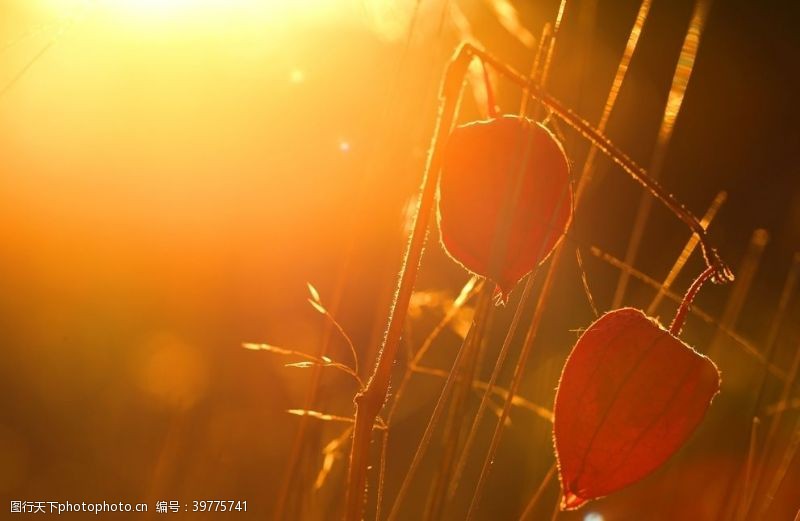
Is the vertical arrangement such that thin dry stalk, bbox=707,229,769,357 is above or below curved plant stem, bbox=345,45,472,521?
below

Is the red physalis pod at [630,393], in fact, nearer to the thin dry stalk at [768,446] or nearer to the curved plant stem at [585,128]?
the curved plant stem at [585,128]

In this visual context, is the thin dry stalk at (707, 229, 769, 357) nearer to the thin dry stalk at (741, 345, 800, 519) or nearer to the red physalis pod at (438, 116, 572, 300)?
the thin dry stalk at (741, 345, 800, 519)

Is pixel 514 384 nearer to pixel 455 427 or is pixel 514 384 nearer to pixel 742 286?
pixel 455 427

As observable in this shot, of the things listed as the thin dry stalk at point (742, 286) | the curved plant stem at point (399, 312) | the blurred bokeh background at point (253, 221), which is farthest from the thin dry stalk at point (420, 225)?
the blurred bokeh background at point (253, 221)

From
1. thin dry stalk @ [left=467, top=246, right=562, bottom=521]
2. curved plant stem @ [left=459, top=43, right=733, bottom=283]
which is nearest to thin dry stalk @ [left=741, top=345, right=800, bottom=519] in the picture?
thin dry stalk @ [left=467, top=246, right=562, bottom=521]

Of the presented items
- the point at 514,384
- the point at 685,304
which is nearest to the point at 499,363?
the point at 514,384

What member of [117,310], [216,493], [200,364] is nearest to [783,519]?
[216,493]
